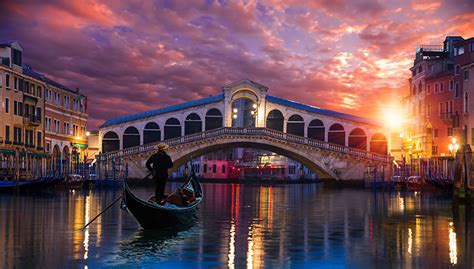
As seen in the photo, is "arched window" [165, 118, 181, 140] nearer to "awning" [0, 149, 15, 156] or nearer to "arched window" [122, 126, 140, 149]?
"arched window" [122, 126, 140, 149]

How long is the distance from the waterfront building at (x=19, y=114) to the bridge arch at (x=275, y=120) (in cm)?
1595

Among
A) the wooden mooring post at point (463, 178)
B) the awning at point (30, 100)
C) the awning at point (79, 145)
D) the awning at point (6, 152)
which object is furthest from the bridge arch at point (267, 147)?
Answer: the wooden mooring post at point (463, 178)

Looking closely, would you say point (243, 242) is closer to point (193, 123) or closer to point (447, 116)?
point (447, 116)

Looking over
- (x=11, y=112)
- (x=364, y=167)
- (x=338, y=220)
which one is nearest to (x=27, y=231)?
(x=338, y=220)

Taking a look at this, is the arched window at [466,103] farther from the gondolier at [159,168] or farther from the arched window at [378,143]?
the gondolier at [159,168]

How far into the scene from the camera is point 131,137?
154 ft

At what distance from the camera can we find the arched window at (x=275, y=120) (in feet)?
152

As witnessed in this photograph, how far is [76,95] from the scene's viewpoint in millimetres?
48594

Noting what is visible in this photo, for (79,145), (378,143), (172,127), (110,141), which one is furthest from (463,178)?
(79,145)

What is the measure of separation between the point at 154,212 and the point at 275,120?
3538cm

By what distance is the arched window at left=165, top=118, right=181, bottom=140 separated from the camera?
154 ft

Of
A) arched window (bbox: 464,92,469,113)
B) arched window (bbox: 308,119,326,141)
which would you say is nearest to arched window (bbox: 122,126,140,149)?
arched window (bbox: 308,119,326,141)

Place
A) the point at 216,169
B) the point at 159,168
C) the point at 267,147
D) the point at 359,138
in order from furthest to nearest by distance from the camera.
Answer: the point at 216,169
the point at 359,138
the point at 267,147
the point at 159,168

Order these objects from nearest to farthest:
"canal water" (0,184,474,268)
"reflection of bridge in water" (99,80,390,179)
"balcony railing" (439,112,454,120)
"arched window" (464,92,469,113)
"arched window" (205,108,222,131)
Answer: "canal water" (0,184,474,268), "arched window" (464,92,469,113), "balcony railing" (439,112,454,120), "reflection of bridge in water" (99,80,390,179), "arched window" (205,108,222,131)
